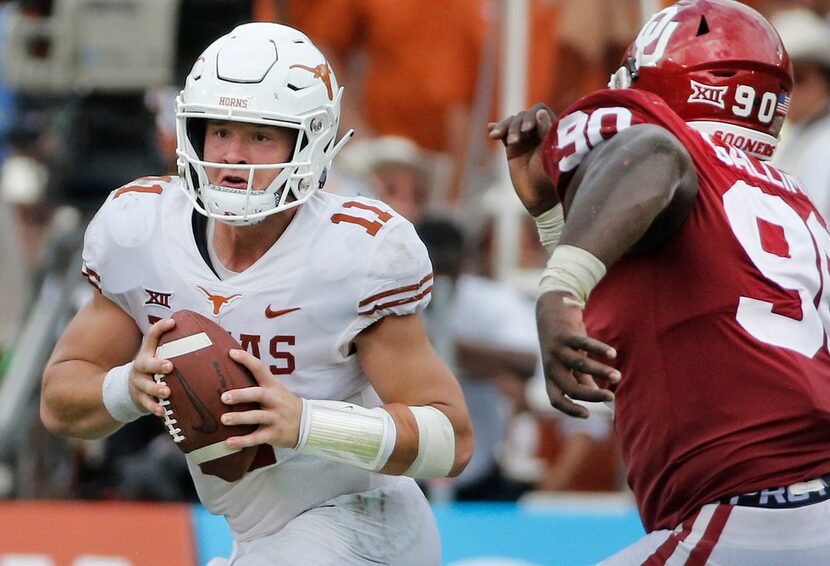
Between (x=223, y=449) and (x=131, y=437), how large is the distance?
3547 millimetres

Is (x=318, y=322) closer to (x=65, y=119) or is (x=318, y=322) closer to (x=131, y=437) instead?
(x=131, y=437)

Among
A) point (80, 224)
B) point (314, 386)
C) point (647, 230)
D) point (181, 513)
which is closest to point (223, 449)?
point (314, 386)

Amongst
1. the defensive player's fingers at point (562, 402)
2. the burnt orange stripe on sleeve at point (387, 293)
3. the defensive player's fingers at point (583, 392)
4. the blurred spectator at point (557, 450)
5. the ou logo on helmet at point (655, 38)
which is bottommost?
the blurred spectator at point (557, 450)

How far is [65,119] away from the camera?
301 inches

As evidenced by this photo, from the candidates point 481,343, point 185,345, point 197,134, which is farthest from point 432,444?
point 481,343

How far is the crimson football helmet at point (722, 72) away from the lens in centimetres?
327

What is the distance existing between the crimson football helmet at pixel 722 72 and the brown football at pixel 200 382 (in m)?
1.13

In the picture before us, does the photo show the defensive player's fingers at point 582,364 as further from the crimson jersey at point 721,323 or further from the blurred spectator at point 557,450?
the blurred spectator at point 557,450

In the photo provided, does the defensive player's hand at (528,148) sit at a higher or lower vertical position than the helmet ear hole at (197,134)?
higher

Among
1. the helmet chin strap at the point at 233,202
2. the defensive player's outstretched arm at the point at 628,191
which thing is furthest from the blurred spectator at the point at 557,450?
the defensive player's outstretched arm at the point at 628,191

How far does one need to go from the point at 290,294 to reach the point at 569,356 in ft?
3.34

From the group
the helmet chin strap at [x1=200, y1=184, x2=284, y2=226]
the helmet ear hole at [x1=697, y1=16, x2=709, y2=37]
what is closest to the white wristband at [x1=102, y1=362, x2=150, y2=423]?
the helmet chin strap at [x1=200, y1=184, x2=284, y2=226]

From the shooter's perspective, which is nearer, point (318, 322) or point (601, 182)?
point (601, 182)

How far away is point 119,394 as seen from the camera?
350 cm
